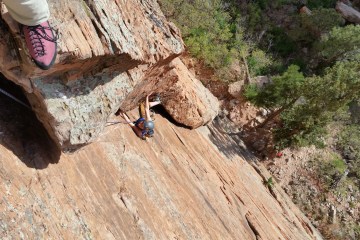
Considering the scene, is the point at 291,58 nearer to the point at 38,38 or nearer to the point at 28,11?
the point at 38,38

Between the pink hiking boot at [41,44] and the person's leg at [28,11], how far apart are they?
129mm

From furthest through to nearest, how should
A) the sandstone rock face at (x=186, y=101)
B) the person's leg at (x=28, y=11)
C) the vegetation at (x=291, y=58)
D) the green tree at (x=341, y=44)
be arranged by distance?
1. the green tree at (x=341, y=44)
2. the vegetation at (x=291, y=58)
3. the sandstone rock face at (x=186, y=101)
4. the person's leg at (x=28, y=11)

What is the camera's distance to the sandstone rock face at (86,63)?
5.19 meters

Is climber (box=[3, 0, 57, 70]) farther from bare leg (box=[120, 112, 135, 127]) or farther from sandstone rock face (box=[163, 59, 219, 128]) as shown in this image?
sandstone rock face (box=[163, 59, 219, 128])

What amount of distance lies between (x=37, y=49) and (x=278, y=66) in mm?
16704

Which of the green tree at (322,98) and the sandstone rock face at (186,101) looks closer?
the sandstone rock face at (186,101)

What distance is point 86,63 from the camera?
5.66m

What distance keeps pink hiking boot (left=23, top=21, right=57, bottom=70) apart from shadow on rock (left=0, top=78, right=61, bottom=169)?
167 cm

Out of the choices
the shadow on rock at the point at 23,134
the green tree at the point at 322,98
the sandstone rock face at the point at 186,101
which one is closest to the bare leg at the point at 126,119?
the sandstone rock face at the point at 186,101

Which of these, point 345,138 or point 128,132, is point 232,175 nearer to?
point 128,132

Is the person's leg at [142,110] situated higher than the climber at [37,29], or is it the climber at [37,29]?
the climber at [37,29]

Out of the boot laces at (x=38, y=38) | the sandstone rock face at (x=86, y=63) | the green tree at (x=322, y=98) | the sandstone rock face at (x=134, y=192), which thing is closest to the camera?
the boot laces at (x=38, y=38)

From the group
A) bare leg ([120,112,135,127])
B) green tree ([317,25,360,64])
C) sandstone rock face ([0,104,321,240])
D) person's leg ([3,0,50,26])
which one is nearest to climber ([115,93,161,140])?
bare leg ([120,112,135,127])

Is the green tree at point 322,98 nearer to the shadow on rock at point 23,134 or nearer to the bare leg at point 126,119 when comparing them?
the bare leg at point 126,119
